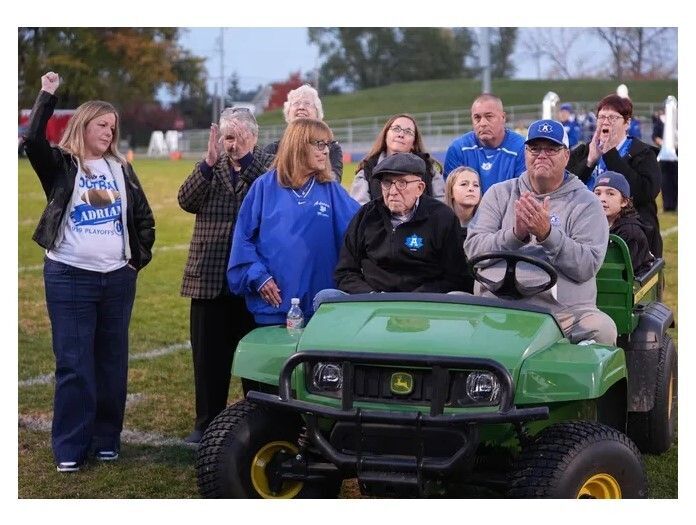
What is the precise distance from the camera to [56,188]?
5.86m

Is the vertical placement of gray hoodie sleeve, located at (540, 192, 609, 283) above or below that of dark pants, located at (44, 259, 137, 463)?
above

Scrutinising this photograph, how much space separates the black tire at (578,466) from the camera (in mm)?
4449

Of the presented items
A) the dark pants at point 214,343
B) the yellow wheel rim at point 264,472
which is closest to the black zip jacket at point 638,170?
the dark pants at point 214,343

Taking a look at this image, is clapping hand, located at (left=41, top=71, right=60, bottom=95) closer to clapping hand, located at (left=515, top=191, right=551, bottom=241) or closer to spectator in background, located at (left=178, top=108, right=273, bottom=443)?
spectator in background, located at (left=178, top=108, right=273, bottom=443)

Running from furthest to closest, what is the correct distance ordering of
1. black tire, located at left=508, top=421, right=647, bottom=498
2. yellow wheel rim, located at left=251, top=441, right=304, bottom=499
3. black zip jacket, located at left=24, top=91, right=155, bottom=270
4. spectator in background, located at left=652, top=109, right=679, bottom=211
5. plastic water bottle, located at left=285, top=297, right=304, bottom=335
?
spectator in background, located at left=652, top=109, right=679, bottom=211
black zip jacket, located at left=24, top=91, right=155, bottom=270
plastic water bottle, located at left=285, top=297, right=304, bottom=335
yellow wheel rim, located at left=251, top=441, right=304, bottom=499
black tire, located at left=508, top=421, right=647, bottom=498

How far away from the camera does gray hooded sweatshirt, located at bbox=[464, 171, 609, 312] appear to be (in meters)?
5.14

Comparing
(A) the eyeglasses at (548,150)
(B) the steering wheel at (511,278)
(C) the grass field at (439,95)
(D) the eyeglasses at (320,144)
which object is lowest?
(B) the steering wheel at (511,278)

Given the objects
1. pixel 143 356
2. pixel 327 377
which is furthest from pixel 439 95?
pixel 327 377

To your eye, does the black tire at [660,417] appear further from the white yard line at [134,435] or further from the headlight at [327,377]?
the white yard line at [134,435]

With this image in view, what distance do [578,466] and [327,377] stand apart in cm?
106

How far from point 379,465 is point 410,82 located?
149ft

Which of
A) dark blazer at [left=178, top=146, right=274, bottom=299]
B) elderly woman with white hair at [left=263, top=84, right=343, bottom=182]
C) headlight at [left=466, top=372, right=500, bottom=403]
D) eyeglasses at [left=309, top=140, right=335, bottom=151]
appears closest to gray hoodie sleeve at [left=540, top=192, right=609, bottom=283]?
headlight at [left=466, top=372, right=500, bottom=403]

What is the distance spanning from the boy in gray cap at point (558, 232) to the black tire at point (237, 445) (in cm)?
112

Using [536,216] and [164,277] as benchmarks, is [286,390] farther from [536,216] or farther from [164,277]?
[164,277]
